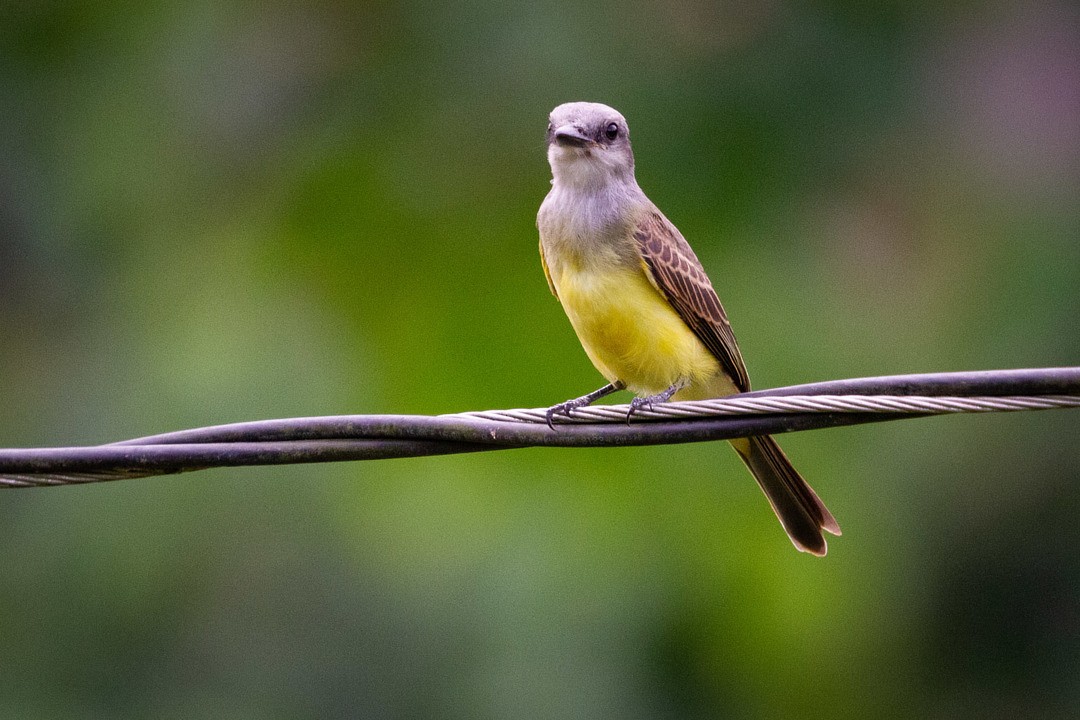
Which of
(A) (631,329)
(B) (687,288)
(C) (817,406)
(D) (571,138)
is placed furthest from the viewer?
(D) (571,138)

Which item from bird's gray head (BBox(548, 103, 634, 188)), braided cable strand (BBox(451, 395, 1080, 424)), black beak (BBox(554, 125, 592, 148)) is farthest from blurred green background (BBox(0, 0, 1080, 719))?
braided cable strand (BBox(451, 395, 1080, 424))

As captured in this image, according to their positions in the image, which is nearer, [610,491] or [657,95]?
[610,491]

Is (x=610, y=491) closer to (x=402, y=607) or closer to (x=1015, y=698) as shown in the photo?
(x=402, y=607)

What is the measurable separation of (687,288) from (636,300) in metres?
0.28

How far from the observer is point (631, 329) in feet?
17.6

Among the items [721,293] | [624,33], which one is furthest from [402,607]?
[624,33]

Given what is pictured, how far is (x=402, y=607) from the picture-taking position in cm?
876

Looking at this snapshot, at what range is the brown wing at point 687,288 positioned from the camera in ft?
18.2

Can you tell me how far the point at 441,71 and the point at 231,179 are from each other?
1.99 m

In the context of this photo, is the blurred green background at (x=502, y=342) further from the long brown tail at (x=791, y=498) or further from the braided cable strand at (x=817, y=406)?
the braided cable strand at (x=817, y=406)

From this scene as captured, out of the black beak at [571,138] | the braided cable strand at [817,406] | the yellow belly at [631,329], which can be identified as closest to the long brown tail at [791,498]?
the yellow belly at [631,329]

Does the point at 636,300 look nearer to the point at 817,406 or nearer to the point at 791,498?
the point at 791,498

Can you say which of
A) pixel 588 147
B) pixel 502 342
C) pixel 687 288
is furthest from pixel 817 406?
pixel 502 342

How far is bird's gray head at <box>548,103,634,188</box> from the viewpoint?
5812 mm
